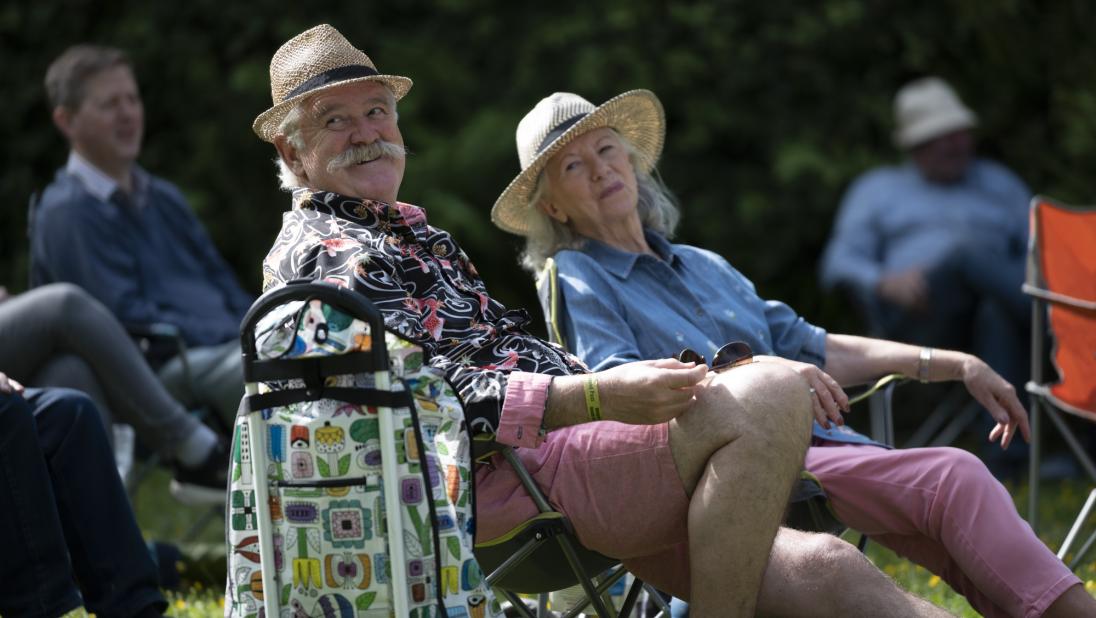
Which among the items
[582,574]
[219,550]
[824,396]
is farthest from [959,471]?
[219,550]

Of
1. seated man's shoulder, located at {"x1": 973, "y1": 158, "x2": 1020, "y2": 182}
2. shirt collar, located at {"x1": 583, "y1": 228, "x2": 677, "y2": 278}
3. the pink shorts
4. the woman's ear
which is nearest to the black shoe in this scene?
the woman's ear

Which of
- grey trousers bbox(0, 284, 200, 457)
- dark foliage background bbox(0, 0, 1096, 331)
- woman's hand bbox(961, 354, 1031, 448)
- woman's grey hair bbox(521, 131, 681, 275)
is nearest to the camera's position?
woman's hand bbox(961, 354, 1031, 448)

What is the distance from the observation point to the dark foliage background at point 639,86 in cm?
633

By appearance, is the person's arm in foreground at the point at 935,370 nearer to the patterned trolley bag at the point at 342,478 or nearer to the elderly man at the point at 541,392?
the elderly man at the point at 541,392

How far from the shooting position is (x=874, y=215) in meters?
5.82

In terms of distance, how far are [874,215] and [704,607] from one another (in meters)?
3.75

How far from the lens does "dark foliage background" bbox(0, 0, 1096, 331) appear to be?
6.33m

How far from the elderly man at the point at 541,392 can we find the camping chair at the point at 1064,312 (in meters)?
1.51

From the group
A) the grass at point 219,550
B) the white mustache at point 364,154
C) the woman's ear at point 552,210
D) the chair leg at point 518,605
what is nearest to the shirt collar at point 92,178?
the grass at point 219,550

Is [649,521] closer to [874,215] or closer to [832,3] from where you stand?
[874,215]

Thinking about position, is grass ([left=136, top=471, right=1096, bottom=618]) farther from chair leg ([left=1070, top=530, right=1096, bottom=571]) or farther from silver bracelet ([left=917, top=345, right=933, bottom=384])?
silver bracelet ([left=917, top=345, right=933, bottom=384])

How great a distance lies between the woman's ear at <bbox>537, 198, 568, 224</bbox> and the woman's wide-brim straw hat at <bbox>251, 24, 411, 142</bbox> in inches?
25.0

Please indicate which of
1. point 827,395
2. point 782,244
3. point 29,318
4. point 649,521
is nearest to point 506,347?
point 649,521

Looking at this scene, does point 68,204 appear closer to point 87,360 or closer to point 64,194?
point 64,194
